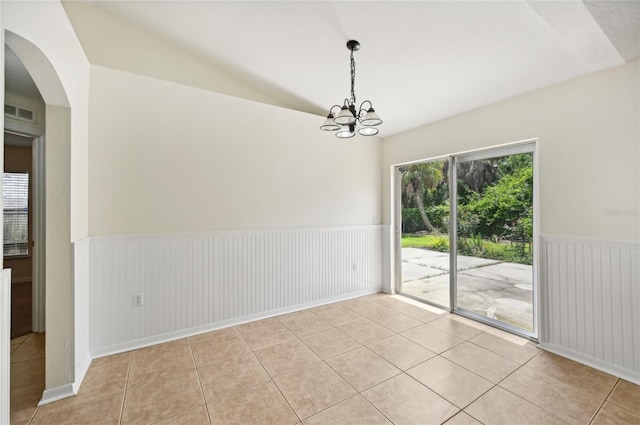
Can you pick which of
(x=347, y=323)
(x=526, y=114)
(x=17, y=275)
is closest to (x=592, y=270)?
(x=526, y=114)

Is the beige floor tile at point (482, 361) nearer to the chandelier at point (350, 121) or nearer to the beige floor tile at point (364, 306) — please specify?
the beige floor tile at point (364, 306)

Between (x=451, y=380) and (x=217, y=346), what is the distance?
2.21 m

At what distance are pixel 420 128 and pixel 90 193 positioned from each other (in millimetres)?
4111

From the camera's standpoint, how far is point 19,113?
2.90m

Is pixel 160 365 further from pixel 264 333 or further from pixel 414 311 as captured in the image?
pixel 414 311

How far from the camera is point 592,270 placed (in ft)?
8.12

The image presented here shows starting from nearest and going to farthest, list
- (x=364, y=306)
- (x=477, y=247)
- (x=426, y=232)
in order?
(x=477, y=247) → (x=364, y=306) → (x=426, y=232)

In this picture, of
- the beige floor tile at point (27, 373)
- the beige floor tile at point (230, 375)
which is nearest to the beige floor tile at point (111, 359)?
the beige floor tile at point (27, 373)

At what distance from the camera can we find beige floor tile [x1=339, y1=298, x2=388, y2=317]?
12.1 feet

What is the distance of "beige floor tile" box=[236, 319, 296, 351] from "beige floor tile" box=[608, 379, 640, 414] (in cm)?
268

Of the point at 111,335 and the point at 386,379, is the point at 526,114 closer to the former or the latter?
the point at 386,379

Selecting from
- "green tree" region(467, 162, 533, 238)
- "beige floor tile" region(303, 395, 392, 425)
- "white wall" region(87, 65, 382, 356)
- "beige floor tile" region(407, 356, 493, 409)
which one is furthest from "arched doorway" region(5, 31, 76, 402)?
"green tree" region(467, 162, 533, 238)

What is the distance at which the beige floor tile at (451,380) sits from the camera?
204 cm

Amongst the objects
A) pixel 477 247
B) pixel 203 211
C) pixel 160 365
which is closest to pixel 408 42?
pixel 477 247
